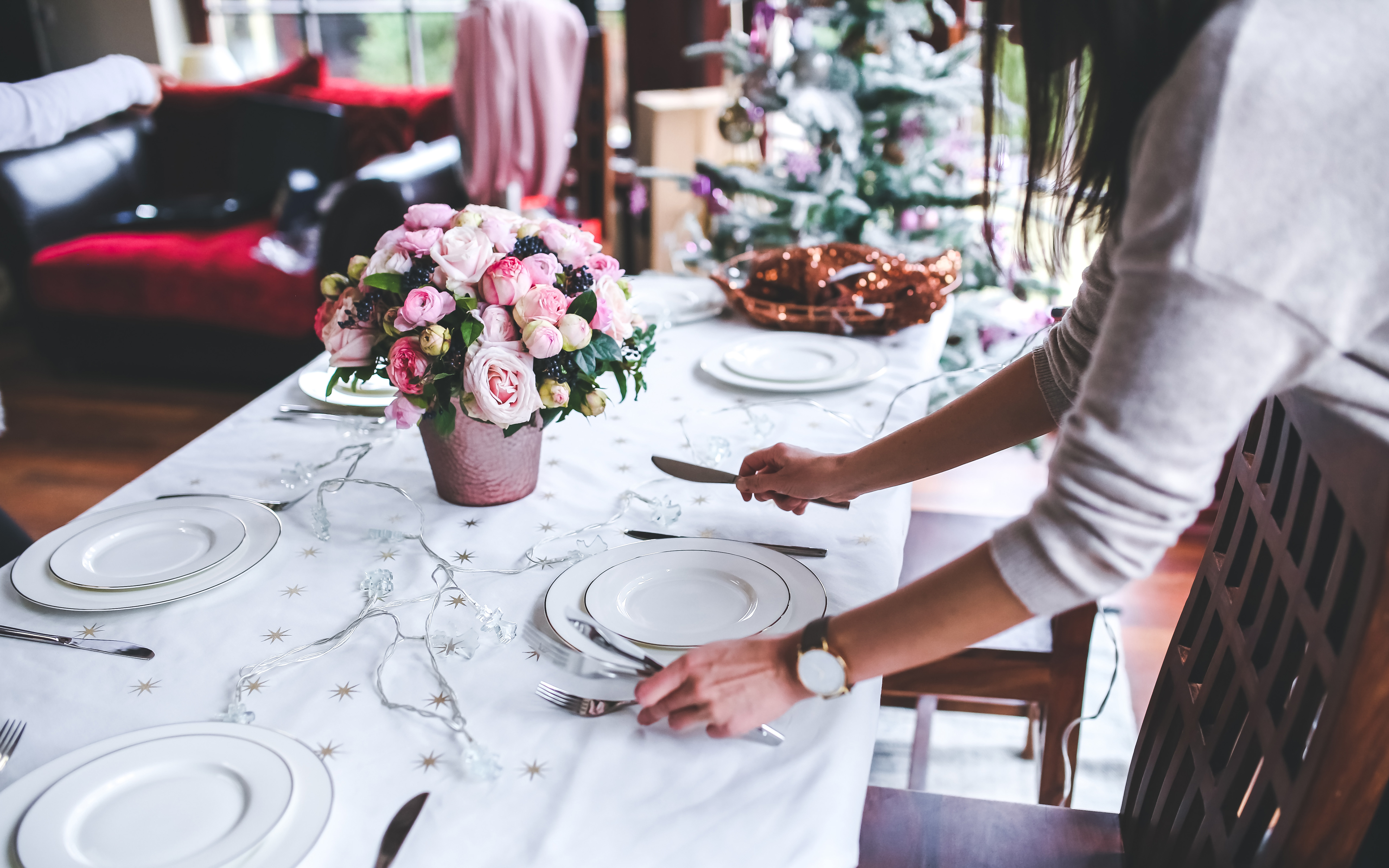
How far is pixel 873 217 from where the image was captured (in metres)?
2.46

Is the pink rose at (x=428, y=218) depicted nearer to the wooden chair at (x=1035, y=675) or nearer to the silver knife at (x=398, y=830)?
the silver knife at (x=398, y=830)

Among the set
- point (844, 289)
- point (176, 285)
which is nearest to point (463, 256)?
point (844, 289)

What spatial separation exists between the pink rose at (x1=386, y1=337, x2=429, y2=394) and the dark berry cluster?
0.12m

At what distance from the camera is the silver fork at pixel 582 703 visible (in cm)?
65

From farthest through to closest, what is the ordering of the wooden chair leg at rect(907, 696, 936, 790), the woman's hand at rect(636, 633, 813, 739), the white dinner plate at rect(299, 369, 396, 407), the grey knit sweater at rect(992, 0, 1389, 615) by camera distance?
1. the wooden chair leg at rect(907, 696, 936, 790)
2. the white dinner plate at rect(299, 369, 396, 407)
3. the woman's hand at rect(636, 633, 813, 739)
4. the grey knit sweater at rect(992, 0, 1389, 615)

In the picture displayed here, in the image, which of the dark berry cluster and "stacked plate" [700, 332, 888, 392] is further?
"stacked plate" [700, 332, 888, 392]

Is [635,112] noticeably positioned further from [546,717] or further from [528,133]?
[546,717]

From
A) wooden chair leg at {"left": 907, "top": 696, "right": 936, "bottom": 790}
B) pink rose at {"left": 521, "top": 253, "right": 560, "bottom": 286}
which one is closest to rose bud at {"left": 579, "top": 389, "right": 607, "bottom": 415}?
pink rose at {"left": 521, "top": 253, "right": 560, "bottom": 286}

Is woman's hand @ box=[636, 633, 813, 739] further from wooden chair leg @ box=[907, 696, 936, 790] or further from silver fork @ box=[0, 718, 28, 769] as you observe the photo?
wooden chair leg @ box=[907, 696, 936, 790]

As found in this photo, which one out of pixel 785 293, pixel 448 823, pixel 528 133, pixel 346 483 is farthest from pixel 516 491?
pixel 528 133

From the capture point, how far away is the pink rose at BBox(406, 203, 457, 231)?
0.88 metres

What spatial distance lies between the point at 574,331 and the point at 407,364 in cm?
15

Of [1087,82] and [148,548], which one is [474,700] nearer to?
[148,548]

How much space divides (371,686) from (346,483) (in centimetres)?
37
